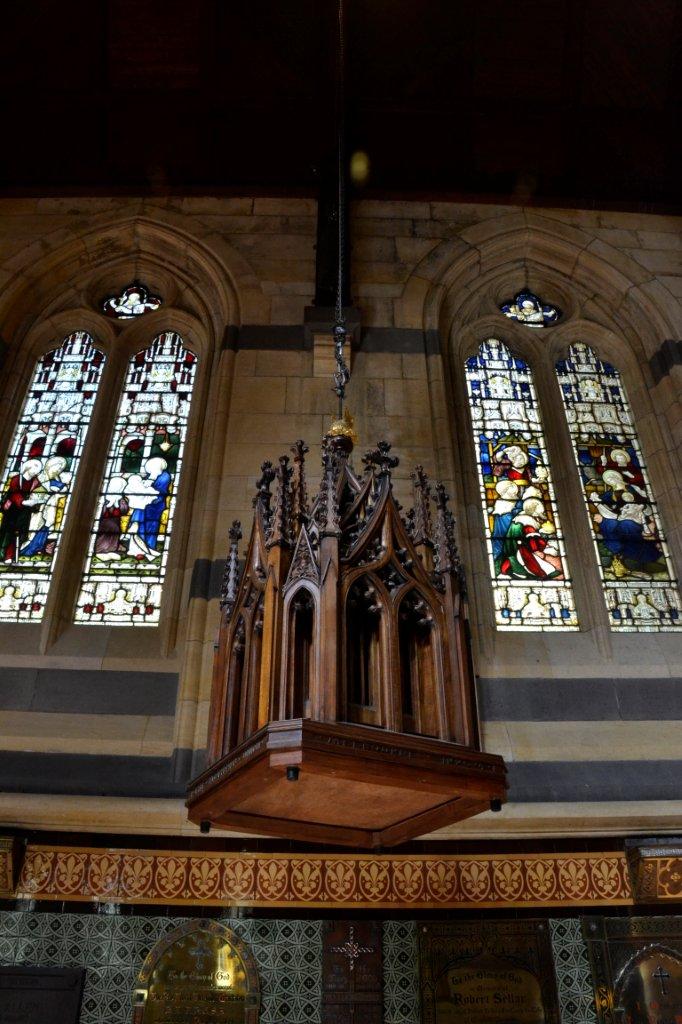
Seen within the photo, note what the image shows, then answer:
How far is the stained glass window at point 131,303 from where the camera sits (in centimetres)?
802

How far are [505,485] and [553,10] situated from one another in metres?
4.56

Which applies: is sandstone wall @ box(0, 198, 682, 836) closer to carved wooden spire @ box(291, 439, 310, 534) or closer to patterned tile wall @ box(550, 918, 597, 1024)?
patterned tile wall @ box(550, 918, 597, 1024)

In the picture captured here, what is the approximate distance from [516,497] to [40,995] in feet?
15.4

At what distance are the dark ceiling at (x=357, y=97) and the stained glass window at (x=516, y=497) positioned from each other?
2107mm

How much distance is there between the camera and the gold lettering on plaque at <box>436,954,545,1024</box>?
4438 mm

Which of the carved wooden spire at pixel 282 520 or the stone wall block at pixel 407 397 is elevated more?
the stone wall block at pixel 407 397

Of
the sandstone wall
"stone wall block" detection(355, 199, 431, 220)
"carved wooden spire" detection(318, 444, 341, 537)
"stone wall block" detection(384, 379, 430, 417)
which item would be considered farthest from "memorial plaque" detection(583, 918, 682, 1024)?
"stone wall block" detection(355, 199, 431, 220)

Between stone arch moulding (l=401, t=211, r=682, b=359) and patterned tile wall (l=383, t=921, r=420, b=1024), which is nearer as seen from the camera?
patterned tile wall (l=383, t=921, r=420, b=1024)

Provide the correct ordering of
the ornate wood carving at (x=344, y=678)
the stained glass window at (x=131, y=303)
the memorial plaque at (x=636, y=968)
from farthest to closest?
1. the stained glass window at (x=131, y=303)
2. the memorial plaque at (x=636, y=968)
3. the ornate wood carving at (x=344, y=678)

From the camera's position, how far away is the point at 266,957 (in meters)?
4.54

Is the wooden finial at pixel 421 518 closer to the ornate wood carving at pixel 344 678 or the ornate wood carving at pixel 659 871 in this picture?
the ornate wood carving at pixel 344 678

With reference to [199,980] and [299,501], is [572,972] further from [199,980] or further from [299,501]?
[299,501]

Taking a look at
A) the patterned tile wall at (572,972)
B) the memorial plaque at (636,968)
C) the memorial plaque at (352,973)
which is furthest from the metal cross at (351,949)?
the memorial plaque at (636,968)

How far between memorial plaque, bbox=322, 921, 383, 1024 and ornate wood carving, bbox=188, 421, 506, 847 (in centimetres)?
93
